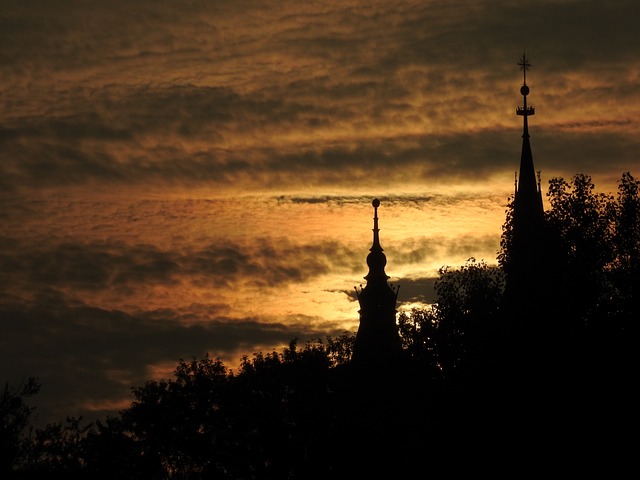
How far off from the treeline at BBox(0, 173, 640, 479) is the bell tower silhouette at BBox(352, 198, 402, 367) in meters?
1.67

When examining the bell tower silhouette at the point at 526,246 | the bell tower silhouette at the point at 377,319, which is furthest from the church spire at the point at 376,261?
the bell tower silhouette at the point at 526,246

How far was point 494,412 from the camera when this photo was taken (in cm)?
6406

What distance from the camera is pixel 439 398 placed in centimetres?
6675

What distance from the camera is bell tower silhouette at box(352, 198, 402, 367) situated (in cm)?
9762

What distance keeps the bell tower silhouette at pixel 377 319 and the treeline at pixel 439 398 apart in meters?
1.67

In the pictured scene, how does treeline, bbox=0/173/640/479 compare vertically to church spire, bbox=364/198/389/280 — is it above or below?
below

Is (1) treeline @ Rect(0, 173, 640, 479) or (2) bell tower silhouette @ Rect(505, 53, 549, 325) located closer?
(1) treeline @ Rect(0, 173, 640, 479)

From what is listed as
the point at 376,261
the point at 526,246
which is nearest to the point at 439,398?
the point at 526,246

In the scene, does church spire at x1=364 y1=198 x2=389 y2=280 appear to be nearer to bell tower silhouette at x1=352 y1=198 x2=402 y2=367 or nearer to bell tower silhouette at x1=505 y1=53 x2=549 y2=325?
bell tower silhouette at x1=352 y1=198 x2=402 y2=367

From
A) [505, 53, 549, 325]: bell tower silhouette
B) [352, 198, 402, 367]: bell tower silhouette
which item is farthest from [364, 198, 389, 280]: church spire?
[505, 53, 549, 325]: bell tower silhouette

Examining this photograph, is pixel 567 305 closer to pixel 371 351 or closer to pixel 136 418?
pixel 371 351

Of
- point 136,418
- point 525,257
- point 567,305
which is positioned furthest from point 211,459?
point 567,305

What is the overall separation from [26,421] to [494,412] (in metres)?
18.7

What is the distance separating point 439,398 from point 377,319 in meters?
35.1
